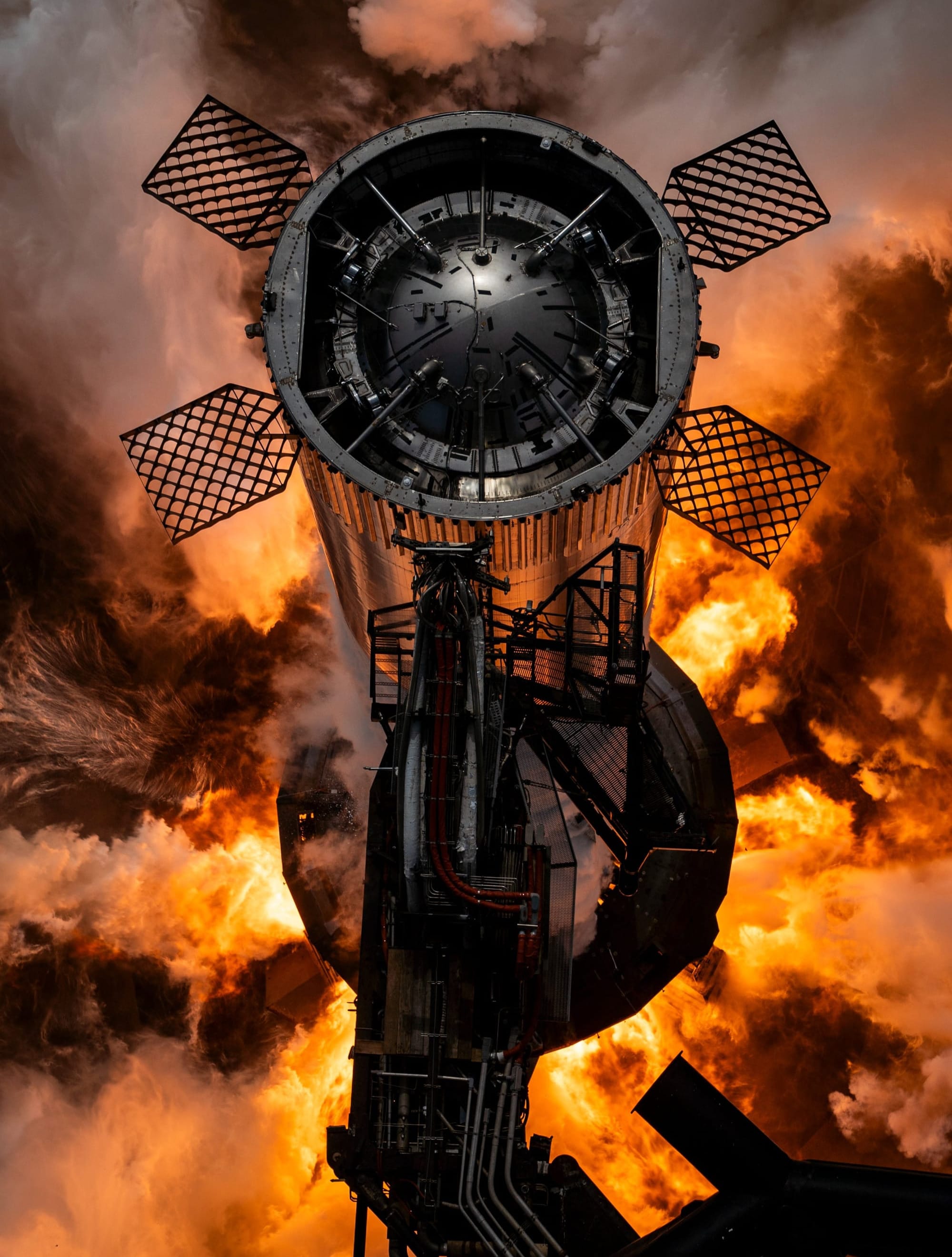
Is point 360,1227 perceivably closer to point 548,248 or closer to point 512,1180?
point 512,1180

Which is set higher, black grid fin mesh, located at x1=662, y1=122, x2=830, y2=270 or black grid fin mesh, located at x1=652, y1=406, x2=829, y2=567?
black grid fin mesh, located at x1=662, y1=122, x2=830, y2=270

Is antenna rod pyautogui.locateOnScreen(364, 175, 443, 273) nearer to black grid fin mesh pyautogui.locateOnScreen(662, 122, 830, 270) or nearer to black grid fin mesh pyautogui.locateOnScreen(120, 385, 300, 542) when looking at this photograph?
black grid fin mesh pyautogui.locateOnScreen(120, 385, 300, 542)

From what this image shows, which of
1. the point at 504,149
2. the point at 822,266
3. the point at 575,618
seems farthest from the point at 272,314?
the point at 822,266

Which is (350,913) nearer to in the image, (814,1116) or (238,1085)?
(238,1085)

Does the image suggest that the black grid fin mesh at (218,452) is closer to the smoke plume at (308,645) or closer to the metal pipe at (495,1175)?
the smoke plume at (308,645)

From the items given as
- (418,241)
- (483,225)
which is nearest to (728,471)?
(483,225)

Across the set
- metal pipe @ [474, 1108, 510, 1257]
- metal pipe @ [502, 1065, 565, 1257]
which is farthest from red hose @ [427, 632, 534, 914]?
metal pipe @ [474, 1108, 510, 1257]
